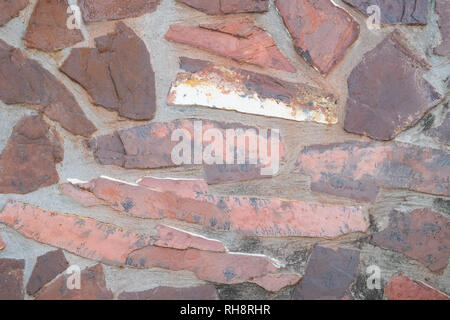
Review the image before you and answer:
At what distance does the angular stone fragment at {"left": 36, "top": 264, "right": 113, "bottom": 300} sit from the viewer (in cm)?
102

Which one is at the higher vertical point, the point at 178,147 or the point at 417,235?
the point at 178,147

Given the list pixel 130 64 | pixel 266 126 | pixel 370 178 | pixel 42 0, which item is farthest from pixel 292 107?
pixel 42 0

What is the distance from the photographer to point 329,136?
1034mm

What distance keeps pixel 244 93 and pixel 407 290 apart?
21.2 inches

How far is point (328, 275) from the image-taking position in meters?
1.05

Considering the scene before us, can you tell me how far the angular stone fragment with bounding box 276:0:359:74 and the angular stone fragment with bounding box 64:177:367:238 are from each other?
0.30 m

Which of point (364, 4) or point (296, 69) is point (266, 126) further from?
point (364, 4)

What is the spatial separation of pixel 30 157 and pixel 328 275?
650 millimetres

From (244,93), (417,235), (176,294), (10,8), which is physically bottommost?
(176,294)

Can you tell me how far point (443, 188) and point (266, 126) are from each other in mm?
390

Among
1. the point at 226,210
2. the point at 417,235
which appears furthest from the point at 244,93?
the point at 417,235

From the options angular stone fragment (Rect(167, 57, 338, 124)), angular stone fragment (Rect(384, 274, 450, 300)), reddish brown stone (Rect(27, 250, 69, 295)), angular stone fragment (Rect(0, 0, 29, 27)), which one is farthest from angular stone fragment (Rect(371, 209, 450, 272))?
angular stone fragment (Rect(0, 0, 29, 27))

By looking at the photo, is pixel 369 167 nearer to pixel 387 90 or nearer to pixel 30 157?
pixel 387 90

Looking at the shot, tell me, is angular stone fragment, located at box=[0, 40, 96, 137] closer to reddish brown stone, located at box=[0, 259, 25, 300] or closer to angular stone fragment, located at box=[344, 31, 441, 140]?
reddish brown stone, located at box=[0, 259, 25, 300]
